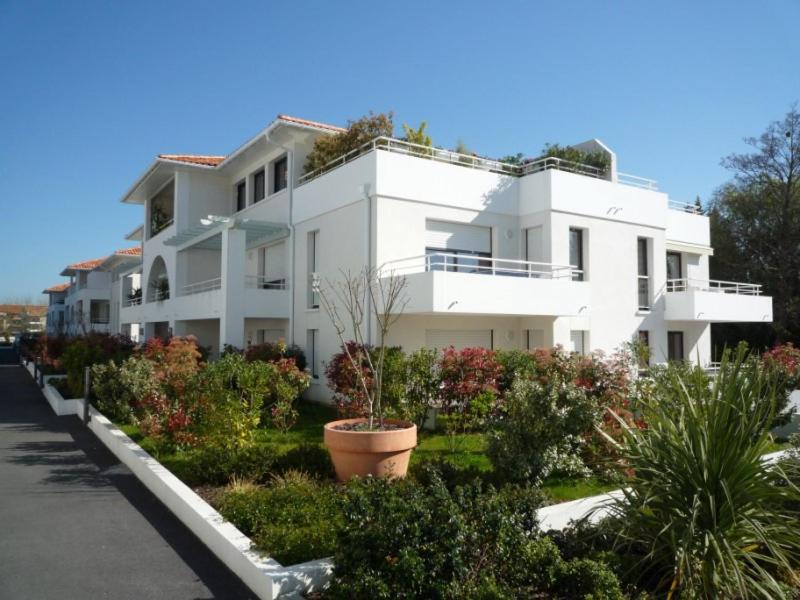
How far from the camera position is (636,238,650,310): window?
20.8 metres

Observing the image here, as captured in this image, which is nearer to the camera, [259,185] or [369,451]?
[369,451]

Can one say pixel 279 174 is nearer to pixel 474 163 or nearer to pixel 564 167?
pixel 474 163

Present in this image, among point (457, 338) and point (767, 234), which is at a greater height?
point (767, 234)

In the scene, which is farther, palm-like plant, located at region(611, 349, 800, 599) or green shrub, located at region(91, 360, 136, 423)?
Result: green shrub, located at region(91, 360, 136, 423)

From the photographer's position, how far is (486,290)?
1534 centimetres

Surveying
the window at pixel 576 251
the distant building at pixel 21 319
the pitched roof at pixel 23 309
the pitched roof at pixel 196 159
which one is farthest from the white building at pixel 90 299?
the pitched roof at pixel 23 309

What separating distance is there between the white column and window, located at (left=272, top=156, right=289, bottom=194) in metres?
3.13

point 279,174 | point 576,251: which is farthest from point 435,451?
point 279,174

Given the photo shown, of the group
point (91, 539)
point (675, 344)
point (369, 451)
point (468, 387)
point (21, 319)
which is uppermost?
point (21, 319)

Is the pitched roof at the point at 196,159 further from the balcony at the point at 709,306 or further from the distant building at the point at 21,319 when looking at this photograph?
the distant building at the point at 21,319

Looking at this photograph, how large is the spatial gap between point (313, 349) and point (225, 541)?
41.7ft

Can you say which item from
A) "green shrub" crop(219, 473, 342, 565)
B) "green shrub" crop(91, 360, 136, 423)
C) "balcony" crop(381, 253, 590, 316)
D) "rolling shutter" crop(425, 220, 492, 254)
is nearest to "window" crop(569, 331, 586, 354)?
"balcony" crop(381, 253, 590, 316)

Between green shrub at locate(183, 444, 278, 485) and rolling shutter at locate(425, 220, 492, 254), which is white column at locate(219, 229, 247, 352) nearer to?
rolling shutter at locate(425, 220, 492, 254)

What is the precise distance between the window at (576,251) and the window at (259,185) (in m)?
11.2
